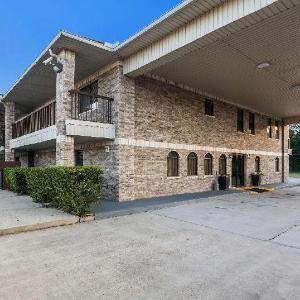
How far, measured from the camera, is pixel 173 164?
1368cm

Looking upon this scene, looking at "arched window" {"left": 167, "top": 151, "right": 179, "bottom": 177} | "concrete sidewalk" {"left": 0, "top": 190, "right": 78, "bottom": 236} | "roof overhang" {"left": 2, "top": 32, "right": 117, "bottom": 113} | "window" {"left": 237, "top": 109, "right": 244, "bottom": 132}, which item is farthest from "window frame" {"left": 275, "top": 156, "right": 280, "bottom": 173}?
"concrete sidewalk" {"left": 0, "top": 190, "right": 78, "bottom": 236}

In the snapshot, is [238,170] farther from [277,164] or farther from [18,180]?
[18,180]

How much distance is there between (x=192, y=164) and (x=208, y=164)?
5.02ft

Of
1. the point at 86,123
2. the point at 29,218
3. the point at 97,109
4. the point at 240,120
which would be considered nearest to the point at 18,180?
the point at 97,109

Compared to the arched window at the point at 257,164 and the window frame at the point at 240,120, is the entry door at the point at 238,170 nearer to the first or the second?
the window frame at the point at 240,120

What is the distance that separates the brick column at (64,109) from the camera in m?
10.2

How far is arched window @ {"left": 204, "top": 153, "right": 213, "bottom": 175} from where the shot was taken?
1567 centimetres

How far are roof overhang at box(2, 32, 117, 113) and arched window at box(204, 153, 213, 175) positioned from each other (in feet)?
25.0

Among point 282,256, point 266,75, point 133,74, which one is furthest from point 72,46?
point 282,256

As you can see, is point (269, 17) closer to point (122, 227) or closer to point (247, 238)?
point (247, 238)

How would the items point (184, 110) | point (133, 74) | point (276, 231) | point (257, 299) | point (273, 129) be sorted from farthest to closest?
point (273, 129)
point (184, 110)
point (133, 74)
point (276, 231)
point (257, 299)

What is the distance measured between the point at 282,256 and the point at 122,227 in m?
3.80

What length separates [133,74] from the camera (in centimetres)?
1126

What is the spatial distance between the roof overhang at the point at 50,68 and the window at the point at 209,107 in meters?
6.60
